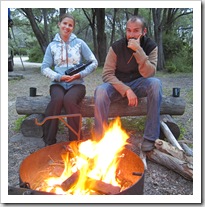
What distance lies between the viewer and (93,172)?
2102 millimetres

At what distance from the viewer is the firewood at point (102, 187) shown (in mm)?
1844

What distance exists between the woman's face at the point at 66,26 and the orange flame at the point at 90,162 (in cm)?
133

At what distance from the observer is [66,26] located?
9.98 feet

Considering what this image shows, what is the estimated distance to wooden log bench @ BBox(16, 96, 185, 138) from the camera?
10.6 feet

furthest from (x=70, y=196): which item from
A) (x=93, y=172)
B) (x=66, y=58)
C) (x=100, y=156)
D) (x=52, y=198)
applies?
(x=66, y=58)

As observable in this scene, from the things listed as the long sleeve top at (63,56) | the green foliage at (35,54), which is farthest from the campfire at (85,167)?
the green foliage at (35,54)

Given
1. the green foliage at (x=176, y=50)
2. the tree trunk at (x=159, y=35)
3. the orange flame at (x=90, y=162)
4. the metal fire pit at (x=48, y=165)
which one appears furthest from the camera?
the green foliage at (x=176, y=50)

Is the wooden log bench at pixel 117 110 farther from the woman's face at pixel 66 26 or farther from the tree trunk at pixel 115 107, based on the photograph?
the woman's face at pixel 66 26

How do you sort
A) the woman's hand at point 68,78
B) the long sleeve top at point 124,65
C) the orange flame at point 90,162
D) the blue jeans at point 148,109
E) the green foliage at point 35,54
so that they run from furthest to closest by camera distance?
1. the green foliage at point 35,54
2. the woman's hand at point 68,78
3. the long sleeve top at point 124,65
4. the blue jeans at point 148,109
5. the orange flame at point 90,162

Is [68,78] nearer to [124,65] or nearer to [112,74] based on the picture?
[112,74]

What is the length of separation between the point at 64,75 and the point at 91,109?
0.54 m

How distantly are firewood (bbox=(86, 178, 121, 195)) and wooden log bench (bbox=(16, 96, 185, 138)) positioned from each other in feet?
4.54

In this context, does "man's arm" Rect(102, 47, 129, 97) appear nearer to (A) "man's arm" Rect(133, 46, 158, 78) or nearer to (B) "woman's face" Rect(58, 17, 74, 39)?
(A) "man's arm" Rect(133, 46, 158, 78)

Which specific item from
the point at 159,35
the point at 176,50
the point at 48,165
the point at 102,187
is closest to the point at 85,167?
the point at 102,187
